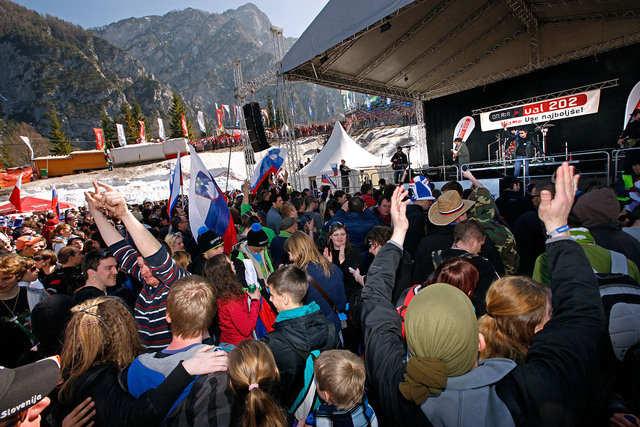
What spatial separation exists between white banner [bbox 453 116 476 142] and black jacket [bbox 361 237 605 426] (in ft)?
47.6

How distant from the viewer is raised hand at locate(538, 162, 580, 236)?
1410mm

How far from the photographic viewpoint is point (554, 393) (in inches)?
42.4

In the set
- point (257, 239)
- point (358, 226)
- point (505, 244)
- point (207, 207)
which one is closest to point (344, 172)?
point (358, 226)

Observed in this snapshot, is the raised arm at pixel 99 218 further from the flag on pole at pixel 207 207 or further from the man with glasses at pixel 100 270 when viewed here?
the flag on pole at pixel 207 207

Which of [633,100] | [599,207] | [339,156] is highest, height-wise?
[633,100]

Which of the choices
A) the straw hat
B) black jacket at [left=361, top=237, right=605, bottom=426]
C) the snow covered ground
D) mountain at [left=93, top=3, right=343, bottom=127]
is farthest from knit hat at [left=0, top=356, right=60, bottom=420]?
mountain at [left=93, top=3, right=343, bottom=127]

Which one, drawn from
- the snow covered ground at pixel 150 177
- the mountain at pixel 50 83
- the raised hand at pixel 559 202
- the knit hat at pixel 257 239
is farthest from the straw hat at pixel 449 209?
the mountain at pixel 50 83

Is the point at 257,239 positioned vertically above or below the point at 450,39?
below

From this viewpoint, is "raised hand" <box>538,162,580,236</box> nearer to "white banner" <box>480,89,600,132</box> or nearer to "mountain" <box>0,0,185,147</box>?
"white banner" <box>480,89,600,132</box>

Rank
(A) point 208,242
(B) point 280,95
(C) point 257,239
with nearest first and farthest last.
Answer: (A) point 208,242
(C) point 257,239
(B) point 280,95

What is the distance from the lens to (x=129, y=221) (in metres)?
2.01

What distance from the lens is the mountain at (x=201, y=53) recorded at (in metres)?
131

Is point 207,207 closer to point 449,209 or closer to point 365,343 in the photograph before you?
point 449,209

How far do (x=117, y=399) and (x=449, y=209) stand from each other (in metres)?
2.87
